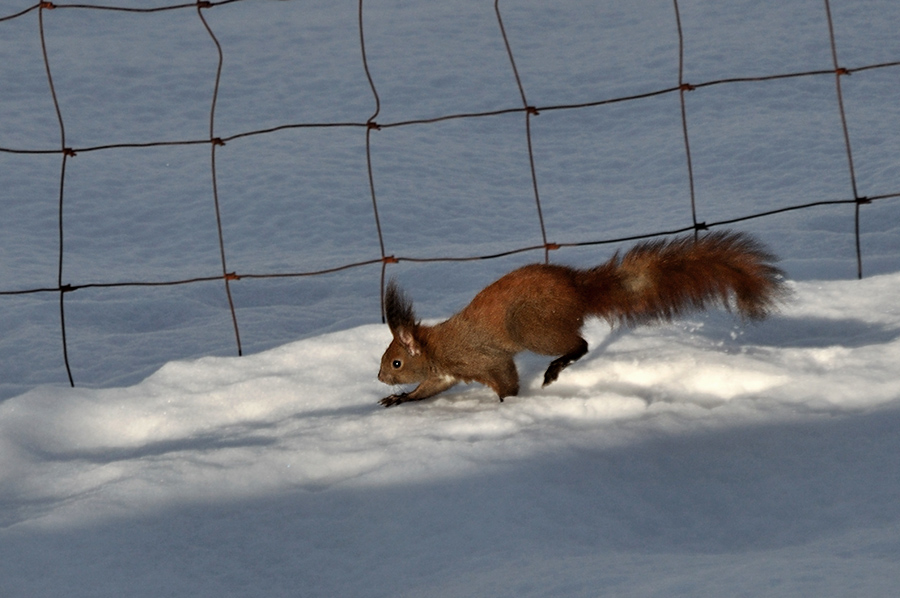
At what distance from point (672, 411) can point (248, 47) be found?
5.35 metres

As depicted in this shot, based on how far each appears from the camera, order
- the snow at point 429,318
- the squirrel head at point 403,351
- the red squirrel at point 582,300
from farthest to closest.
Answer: the squirrel head at point 403,351
the red squirrel at point 582,300
the snow at point 429,318

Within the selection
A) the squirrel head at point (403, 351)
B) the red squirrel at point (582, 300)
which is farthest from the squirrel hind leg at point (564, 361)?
the squirrel head at point (403, 351)

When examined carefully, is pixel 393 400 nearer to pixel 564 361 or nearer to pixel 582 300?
pixel 564 361

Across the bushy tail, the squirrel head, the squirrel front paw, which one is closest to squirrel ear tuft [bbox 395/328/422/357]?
the squirrel head

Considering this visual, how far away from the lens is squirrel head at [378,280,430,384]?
286 cm

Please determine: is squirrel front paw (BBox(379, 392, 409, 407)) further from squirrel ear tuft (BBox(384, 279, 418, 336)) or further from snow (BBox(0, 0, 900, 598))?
A: squirrel ear tuft (BBox(384, 279, 418, 336))

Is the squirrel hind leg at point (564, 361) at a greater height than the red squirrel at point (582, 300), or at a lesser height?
lesser

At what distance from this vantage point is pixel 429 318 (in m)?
3.72

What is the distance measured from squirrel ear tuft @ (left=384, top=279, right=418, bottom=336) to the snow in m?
0.22

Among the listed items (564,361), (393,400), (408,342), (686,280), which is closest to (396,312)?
(408,342)

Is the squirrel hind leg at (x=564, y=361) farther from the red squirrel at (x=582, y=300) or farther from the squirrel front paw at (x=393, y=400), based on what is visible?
the squirrel front paw at (x=393, y=400)

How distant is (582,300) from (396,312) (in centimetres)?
50

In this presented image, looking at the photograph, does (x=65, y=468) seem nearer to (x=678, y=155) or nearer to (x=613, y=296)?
(x=613, y=296)

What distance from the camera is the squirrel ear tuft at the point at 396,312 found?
9.27ft
